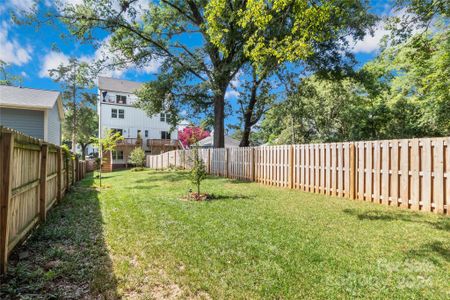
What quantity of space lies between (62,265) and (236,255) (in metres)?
2.08

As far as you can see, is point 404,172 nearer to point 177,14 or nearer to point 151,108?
point 151,108

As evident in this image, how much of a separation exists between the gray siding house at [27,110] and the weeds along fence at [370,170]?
1115 centimetres

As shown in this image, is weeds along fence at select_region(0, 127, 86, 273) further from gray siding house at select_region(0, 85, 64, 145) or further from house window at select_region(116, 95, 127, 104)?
house window at select_region(116, 95, 127, 104)

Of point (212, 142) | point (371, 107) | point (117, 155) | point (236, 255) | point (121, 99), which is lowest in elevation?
point (236, 255)

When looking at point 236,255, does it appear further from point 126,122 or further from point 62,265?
point 126,122

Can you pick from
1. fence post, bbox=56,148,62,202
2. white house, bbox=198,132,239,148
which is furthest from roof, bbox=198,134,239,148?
fence post, bbox=56,148,62,202

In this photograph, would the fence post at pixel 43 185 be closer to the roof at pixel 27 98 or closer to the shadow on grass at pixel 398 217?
the shadow on grass at pixel 398 217

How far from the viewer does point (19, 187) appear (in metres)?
3.49

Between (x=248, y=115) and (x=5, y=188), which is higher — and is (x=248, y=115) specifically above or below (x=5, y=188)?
above

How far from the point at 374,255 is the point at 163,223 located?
11.6ft

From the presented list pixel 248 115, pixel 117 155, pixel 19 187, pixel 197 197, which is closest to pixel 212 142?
pixel 117 155

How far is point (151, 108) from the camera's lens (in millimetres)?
17359

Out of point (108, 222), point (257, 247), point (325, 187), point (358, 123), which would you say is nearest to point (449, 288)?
point (257, 247)

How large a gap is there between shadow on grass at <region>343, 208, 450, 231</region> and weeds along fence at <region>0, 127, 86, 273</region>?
5.64m
